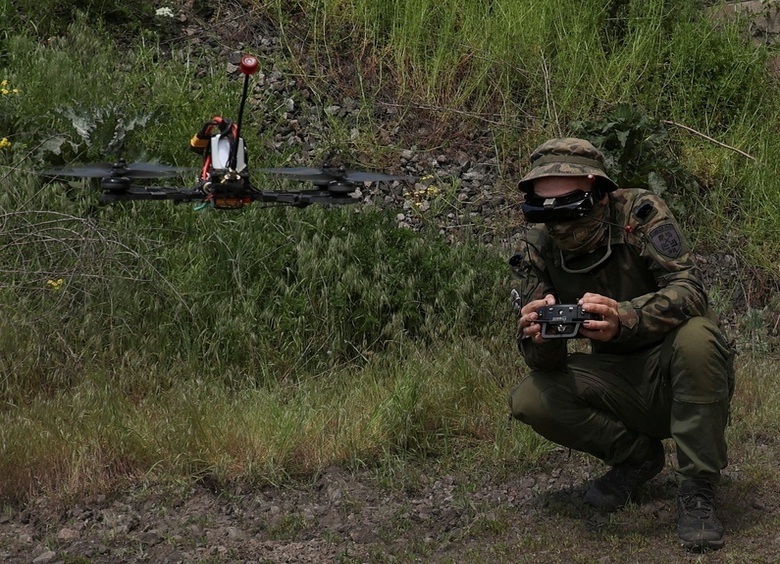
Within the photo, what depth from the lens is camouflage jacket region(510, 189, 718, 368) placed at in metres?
4.30

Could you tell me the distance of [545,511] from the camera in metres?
4.82

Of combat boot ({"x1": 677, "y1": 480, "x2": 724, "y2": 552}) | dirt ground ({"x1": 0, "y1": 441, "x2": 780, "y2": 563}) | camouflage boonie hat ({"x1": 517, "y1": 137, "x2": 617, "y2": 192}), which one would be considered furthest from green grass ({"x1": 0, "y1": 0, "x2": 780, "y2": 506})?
camouflage boonie hat ({"x1": 517, "y1": 137, "x2": 617, "y2": 192})

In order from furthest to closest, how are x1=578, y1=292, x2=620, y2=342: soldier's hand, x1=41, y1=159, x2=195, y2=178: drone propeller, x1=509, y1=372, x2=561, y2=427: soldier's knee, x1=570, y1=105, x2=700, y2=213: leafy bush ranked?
x1=570, y1=105, x2=700, y2=213: leafy bush < x1=509, y1=372, x2=561, y2=427: soldier's knee < x1=578, y1=292, x2=620, y2=342: soldier's hand < x1=41, y1=159, x2=195, y2=178: drone propeller

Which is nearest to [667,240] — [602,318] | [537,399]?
[602,318]

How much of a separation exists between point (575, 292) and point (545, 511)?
0.93 m

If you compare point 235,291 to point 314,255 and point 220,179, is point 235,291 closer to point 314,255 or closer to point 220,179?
point 314,255

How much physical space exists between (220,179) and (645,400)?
8.04 feet

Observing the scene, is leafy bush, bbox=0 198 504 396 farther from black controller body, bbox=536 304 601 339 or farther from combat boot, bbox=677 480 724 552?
combat boot, bbox=677 480 724 552

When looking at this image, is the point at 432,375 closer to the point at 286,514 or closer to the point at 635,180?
the point at 286,514

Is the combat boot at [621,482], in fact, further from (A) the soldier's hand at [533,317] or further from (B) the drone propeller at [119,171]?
(B) the drone propeller at [119,171]

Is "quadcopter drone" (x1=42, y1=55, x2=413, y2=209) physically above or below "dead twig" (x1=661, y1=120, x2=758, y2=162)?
below

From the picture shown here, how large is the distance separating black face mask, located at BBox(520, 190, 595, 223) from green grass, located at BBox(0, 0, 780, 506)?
4.23 ft

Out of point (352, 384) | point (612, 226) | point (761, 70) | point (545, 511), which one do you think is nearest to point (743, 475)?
point (545, 511)

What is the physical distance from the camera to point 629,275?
459 cm
